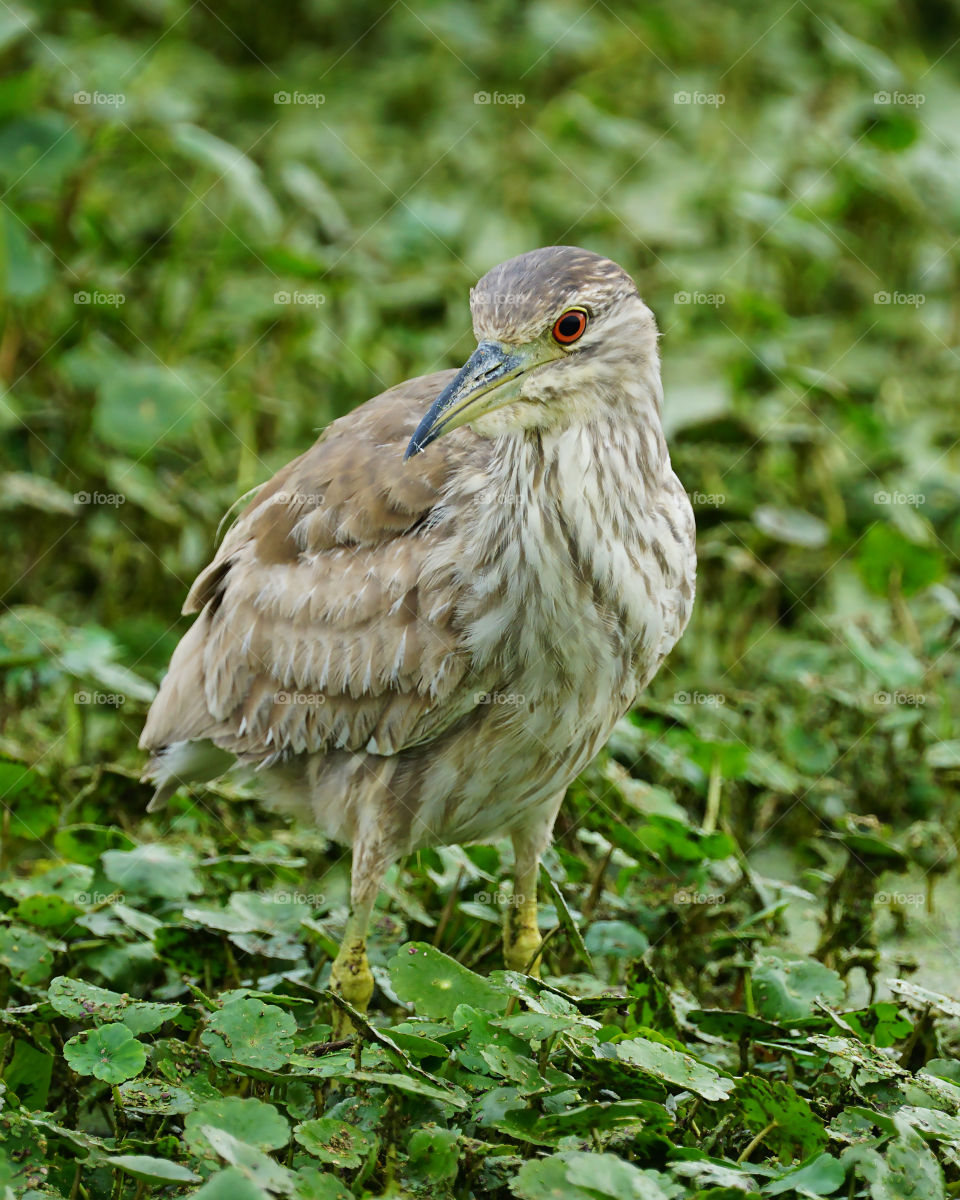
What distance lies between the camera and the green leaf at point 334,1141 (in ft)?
9.42

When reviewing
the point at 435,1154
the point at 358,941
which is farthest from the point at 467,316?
the point at 435,1154

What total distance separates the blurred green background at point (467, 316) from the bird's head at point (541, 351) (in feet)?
4.08

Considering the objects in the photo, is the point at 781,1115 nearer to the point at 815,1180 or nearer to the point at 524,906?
the point at 815,1180

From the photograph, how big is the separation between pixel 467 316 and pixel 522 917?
4.10 metres

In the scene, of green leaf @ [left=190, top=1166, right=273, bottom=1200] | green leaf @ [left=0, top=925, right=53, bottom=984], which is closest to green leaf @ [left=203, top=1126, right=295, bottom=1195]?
green leaf @ [left=190, top=1166, right=273, bottom=1200]

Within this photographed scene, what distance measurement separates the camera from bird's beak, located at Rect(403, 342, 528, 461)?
3.38 meters

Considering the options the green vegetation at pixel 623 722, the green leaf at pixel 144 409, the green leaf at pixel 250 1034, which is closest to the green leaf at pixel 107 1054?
the green vegetation at pixel 623 722

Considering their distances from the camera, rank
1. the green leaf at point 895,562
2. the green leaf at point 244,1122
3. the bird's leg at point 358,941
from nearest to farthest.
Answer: the green leaf at point 244,1122 < the bird's leg at point 358,941 < the green leaf at point 895,562

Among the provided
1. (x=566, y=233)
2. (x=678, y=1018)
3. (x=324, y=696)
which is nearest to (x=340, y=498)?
(x=324, y=696)

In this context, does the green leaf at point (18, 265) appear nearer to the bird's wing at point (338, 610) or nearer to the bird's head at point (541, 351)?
the bird's wing at point (338, 610)

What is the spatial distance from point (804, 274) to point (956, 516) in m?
2.41

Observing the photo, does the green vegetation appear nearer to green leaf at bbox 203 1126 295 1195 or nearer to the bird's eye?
green leaf at bbox 203 1126 295 1195

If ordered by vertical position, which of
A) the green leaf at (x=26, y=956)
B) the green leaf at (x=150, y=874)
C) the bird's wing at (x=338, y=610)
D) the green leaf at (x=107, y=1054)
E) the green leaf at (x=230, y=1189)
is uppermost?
the bird's wing at (x=338, y=610)

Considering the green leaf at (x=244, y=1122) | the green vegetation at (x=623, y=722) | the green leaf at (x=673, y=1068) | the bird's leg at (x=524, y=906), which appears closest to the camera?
the green leaf at (x=244, y=1122)
